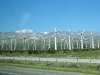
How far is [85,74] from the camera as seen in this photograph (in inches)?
929

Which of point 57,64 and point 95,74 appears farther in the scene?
point 57,64

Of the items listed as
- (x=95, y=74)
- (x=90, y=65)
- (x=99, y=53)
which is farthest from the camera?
(x=99, y=53)

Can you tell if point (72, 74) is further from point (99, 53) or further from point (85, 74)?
point (99, 53)

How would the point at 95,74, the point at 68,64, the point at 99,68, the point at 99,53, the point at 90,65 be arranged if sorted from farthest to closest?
1. the point at 99,53
2. the point at 68,64
3. the point at 90,65
4. the point at 99,68
5. the point at 95,74

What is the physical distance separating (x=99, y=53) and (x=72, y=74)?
35.3m

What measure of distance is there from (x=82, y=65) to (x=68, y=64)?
82.2 inches

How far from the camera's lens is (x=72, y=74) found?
77.7 feet

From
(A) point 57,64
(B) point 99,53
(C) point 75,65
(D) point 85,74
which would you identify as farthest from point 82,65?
(B) point 99,53

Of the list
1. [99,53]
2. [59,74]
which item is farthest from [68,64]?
[99,53]

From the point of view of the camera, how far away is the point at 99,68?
28500 mm

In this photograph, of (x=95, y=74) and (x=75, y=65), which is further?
(x=75, y=65)

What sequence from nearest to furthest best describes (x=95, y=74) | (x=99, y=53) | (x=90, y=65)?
(x=95, y=74) → (x=90, y=65) → (x=99, y=53)

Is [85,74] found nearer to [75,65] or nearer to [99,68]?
[99,68]

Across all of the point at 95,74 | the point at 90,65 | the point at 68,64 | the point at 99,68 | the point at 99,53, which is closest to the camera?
the point at 95,74
